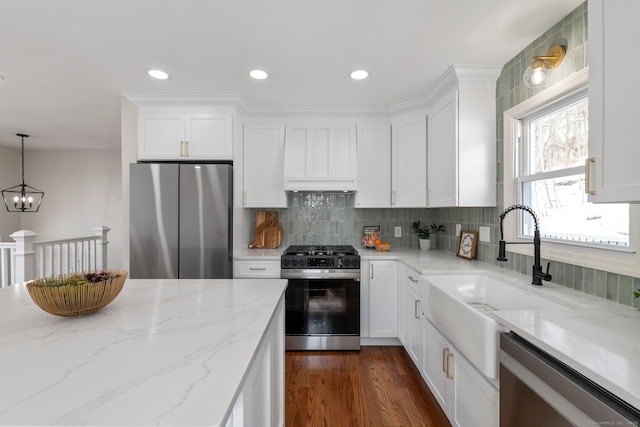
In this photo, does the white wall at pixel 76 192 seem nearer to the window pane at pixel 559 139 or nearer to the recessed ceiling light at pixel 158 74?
the recessed ceiling light at pixel 158 74

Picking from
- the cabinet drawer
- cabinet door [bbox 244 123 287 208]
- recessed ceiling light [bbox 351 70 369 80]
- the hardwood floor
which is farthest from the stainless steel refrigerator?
recessed ceiling light [bbox 351 70 369 80]

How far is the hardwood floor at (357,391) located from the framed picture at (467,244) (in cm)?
106

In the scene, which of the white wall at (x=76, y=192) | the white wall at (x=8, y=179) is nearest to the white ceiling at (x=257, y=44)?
the white wall at (x=76, y=192)

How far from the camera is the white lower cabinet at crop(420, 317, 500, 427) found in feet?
4.32

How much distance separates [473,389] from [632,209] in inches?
43.4

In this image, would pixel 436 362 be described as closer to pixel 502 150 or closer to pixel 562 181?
pixel 562 181

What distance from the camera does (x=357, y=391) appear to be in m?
2.20

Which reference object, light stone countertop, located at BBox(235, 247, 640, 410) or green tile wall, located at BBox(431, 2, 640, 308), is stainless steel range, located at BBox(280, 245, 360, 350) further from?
light stone countertop, located at BBox(235, 247, 640, 410)

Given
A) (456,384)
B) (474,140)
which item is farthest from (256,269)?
(474,140)

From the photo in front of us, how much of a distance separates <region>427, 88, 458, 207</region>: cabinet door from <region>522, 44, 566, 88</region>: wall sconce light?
0.62 m

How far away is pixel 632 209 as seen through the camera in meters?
1.34

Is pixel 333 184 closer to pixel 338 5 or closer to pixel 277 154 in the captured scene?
pixel 277 154

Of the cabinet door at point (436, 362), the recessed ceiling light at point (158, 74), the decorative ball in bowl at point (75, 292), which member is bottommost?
the cabinet door at point (436, 362)

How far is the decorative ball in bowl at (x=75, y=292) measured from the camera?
3.22ft
